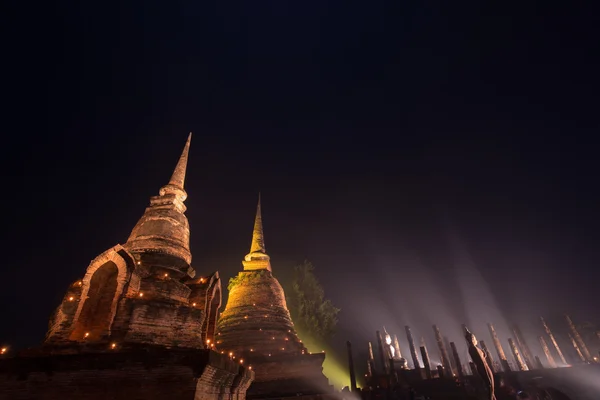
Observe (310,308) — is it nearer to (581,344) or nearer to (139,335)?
(139,335)

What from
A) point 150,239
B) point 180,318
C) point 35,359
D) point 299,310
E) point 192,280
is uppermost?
point 299,310

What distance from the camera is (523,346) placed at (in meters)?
37.0

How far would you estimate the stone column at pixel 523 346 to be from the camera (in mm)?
35812

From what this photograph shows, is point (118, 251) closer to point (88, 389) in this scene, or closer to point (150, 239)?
point (150, 239)

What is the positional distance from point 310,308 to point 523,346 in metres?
27.1

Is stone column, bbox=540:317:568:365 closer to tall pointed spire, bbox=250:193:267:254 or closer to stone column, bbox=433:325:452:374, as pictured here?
stone column, bbox=433:325:452:374

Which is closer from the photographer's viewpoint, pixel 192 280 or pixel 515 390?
pixel 192 280

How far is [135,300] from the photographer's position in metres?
8.28

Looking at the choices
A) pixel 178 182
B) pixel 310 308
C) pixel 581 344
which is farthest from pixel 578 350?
pixel 178 182

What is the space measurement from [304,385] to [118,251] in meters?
10.3

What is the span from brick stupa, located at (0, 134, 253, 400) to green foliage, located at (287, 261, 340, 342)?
20.0 m

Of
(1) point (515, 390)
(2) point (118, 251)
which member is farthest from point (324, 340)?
(2) point (118, 251)

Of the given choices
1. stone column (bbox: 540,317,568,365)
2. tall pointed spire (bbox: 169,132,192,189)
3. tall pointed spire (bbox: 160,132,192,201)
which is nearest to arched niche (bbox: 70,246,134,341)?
tall pointed spire (bbox: 160,132,192,201)

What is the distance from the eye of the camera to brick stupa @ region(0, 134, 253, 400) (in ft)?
20.3
